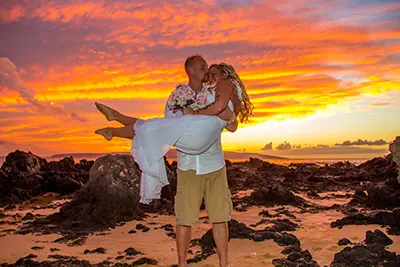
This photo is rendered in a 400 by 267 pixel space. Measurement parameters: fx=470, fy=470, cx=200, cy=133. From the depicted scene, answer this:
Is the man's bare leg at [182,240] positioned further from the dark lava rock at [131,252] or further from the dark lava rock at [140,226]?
the dark lava rock at [140,226]

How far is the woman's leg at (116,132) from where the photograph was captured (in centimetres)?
607

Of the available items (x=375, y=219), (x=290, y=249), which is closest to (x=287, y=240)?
(x=290, y=249)

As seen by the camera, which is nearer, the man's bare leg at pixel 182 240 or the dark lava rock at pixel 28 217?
the man's bare leg at pixel 182 240

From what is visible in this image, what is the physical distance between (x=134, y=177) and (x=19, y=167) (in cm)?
760

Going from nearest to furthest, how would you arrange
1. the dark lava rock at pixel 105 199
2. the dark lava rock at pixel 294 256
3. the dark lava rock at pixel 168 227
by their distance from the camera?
the dark lava rock at pixel 294 256, the dark lava rock at pixel 168 227, the dark lava rock at pixel 105 199

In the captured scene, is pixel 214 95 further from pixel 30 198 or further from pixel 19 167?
pixel 19 167

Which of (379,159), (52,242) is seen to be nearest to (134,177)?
Answer: (52,242)

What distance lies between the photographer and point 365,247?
6.92 meters

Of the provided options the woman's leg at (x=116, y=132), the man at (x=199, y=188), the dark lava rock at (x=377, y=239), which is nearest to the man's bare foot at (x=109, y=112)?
the woman's leg at (x=116, y=132)

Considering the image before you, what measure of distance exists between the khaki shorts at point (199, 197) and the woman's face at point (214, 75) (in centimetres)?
111

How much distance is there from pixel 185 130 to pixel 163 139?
32 centimetres

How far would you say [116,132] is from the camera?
613 centimetres

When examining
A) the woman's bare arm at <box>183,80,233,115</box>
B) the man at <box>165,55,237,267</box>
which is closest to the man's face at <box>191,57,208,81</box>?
the man at <box>165,55,237,267</box>

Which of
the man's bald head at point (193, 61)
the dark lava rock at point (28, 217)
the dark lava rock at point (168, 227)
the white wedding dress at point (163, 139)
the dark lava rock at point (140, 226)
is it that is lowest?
the dark lava rock at point (168, 227)
